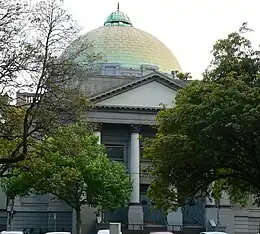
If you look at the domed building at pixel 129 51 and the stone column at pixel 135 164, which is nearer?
the stone column at pixel 135 164

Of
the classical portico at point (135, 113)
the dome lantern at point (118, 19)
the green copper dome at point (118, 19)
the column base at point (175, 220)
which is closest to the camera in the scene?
the column base at point (175, 220)

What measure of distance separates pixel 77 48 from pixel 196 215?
145 feet

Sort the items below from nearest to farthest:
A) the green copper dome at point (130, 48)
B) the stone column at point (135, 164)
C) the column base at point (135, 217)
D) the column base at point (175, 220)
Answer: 1. the column base at point (135, 217)
2. the column base at point (175, 220)
3. the stone column at point (135, 164)
4. the green copper dome at point (130, 48)

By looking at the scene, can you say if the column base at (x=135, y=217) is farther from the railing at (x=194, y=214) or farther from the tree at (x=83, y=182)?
the tree at (x=83, y=182)

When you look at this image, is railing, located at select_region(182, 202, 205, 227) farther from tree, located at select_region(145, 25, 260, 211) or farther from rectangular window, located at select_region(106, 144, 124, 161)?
tree, located at select_region(145, 25, 260, 211)

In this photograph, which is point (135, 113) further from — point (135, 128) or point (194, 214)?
point (194, 214)

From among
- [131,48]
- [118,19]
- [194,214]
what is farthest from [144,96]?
[118,19]

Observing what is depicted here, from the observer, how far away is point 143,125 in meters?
60.6

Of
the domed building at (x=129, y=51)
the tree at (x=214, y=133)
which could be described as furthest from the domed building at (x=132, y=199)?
the tree at (x=214, y=133)

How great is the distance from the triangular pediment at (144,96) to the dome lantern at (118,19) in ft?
102

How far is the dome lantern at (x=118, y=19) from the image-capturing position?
91.7m

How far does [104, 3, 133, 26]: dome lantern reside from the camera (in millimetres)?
91713

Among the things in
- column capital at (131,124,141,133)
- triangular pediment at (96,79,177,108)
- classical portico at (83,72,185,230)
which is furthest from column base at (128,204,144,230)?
triangular pediment at (96,79,177,108)

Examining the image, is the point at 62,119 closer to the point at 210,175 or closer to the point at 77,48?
the point at 77,48
